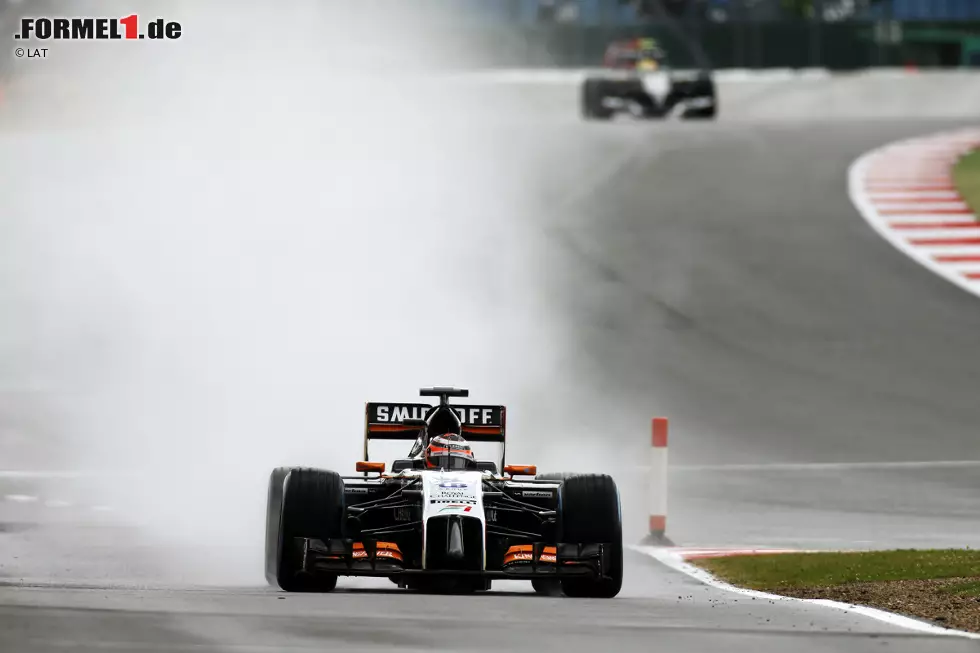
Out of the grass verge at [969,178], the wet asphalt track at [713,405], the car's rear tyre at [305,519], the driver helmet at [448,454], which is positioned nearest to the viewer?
the wet asphalt track at [713,405]

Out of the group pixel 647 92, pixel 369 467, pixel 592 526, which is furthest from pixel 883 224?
pixel 592 526

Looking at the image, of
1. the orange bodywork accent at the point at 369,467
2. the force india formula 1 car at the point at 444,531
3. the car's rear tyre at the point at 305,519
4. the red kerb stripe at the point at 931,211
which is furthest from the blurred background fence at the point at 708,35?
the car's rear tyre at the point at 305,519

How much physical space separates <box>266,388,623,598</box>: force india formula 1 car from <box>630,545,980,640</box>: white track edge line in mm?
890

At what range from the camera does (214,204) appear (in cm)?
2642

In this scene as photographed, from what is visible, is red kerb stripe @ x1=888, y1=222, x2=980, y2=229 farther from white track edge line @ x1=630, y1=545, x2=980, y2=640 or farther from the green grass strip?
the green grass strip

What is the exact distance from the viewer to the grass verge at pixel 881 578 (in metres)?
9.46

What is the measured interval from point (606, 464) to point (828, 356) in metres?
4.24

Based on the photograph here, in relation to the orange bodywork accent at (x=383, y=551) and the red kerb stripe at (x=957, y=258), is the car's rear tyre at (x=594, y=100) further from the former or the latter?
the orange bodywork accent at (x=383, y=551)

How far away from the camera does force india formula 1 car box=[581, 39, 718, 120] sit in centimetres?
3578

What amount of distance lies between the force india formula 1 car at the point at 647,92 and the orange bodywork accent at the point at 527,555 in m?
26.1

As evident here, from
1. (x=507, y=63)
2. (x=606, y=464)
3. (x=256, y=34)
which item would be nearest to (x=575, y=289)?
(x=606, y=464)

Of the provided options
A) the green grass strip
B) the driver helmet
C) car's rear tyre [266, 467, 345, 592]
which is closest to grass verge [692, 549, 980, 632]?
the green grass strip

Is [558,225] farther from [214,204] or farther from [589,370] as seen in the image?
[589,370]

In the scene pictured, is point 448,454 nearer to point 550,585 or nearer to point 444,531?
point 550,585
